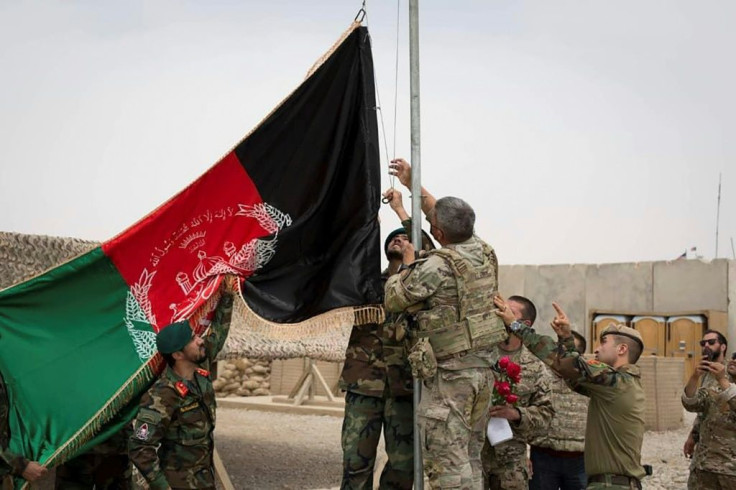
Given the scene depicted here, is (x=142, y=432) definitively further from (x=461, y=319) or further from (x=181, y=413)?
(x=461, y=319)

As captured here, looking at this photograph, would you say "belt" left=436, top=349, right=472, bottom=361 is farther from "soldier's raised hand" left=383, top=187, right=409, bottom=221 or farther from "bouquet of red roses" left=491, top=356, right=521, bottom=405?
"soldier's raised hand" left=383, top=187, right=409, bottom=221

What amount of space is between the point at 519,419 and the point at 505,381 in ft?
0.91

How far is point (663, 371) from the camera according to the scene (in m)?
14.5

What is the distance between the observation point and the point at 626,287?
66.2 feet

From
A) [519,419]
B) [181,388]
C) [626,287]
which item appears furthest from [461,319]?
[626,287]

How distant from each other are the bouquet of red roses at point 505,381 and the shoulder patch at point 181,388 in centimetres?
201

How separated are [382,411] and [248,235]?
1.53 metres

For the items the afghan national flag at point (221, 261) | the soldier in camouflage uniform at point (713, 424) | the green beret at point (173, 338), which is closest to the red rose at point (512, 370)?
the afghan national flag at point (221, 261)

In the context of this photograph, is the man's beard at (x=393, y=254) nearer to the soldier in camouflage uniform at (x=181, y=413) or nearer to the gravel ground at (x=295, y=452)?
the soldier in camouflage uniform at (x=181, y=413)

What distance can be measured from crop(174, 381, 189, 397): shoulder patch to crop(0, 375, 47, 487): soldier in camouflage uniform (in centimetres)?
104

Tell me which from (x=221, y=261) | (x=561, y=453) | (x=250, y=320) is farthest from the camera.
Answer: (x=561, y=453)

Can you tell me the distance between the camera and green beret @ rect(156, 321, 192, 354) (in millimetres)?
5375

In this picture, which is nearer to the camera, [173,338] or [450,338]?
[450,338]

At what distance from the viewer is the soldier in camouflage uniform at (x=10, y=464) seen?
17.7ft
